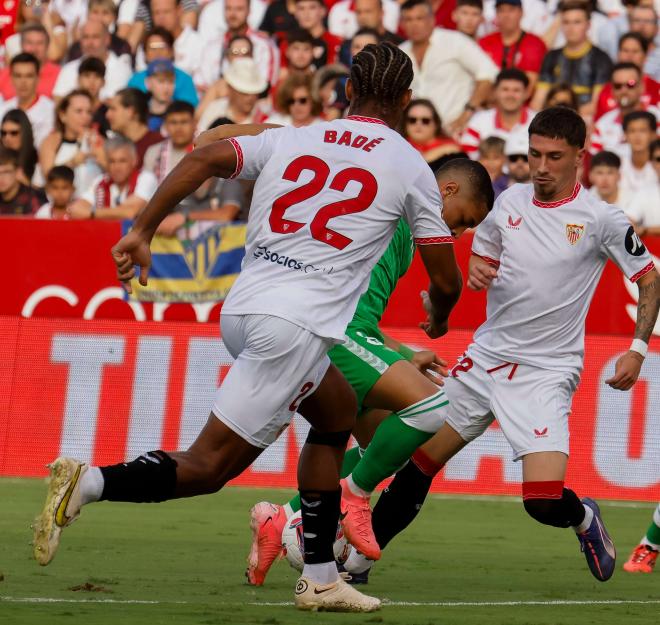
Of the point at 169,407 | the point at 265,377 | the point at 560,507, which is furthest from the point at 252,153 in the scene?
the point at 169,407

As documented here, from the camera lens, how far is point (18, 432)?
1298 cm

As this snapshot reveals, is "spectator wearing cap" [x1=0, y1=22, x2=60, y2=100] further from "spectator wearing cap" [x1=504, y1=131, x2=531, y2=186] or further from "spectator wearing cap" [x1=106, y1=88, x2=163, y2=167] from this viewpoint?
"spectator wearing cap" [x1=504, y1=131, x2=531, y2=186]

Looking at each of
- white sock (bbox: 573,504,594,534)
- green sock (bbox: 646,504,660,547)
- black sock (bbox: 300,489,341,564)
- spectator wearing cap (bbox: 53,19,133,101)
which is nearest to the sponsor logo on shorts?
black sock (bbox: 300,489,341,564)

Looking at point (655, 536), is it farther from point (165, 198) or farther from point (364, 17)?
point (364, 17)

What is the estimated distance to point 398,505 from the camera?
314 inches

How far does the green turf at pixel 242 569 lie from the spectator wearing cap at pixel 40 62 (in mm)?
7063

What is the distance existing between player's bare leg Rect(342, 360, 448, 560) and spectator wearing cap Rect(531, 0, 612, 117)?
9.58 meters

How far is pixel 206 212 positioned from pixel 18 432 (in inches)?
117

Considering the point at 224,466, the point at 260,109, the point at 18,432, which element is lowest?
the point at 18,432

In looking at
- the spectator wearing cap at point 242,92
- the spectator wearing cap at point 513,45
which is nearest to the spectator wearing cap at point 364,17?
the spectator wearing cap at point 513,45

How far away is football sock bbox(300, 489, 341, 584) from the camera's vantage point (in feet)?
21.8

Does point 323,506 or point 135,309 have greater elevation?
point 323,506

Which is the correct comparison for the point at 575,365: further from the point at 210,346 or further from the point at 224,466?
the point at 210,346

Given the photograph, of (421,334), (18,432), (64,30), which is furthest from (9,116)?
(421,334)
